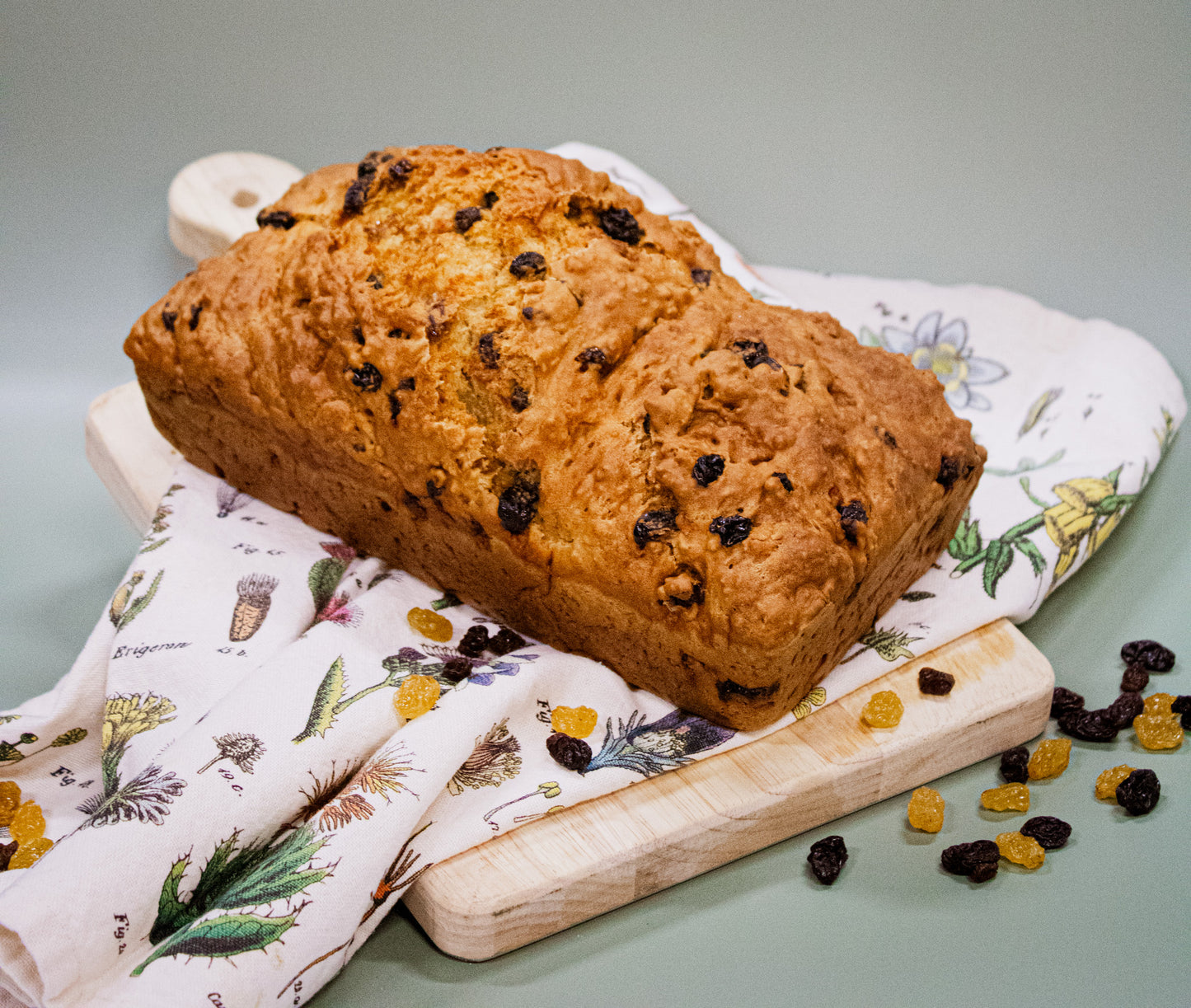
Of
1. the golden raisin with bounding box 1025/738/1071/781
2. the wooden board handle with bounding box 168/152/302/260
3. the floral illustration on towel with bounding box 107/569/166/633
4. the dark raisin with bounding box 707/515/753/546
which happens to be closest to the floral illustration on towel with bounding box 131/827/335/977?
the floral illustration on towel with bounding box 107/569/166/633

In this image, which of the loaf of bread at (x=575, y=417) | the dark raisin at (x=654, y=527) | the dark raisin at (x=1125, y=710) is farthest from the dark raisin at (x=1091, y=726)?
Answer: the dark raisin at (x=654, y=527)

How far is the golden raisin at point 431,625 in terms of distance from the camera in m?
2.79

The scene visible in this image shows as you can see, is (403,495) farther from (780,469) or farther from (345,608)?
(780,469)

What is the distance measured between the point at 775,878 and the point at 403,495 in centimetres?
120

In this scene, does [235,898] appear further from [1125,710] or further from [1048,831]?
[1125,710]

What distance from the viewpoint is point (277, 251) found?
Answer: 9.91 ft

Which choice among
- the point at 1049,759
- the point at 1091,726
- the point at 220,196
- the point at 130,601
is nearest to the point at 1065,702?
the point at 1091,726

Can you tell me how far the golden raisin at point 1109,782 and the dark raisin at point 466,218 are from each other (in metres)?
1.90

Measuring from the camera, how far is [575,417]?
2568 millimetres

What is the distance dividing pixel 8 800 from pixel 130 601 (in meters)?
0.51

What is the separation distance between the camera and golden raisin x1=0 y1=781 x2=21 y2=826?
2570 mm

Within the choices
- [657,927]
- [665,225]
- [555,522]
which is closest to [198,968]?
[657,927]

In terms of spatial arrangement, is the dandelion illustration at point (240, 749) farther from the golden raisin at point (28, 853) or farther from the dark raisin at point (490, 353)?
the dark raisin at point (490, 353)

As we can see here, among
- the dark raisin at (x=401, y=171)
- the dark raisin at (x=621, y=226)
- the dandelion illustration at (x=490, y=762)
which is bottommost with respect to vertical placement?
the dandelion illustration at (x=490, y=762)
